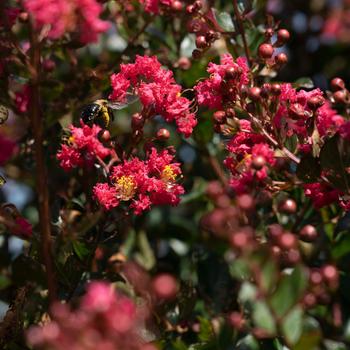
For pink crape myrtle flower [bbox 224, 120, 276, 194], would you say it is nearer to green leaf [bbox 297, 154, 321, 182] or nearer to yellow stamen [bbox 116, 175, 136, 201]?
green leaf [bbox 297, 154, 321, 182]

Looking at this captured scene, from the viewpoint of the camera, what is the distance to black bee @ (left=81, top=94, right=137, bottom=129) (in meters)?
1.90

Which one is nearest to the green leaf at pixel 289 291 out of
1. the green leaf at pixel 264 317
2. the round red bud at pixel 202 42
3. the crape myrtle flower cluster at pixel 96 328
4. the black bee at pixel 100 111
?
the green leaf at pixel 264 317

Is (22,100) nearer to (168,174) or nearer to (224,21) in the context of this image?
(168,174)

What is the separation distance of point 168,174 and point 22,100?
38 centimetres

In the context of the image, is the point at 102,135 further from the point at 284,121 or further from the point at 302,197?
the point at 302,197

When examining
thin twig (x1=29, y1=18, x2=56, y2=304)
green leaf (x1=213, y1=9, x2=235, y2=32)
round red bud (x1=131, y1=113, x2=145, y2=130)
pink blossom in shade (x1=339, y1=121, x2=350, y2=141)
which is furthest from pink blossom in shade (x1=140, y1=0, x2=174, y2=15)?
pink blossom in shade (x1=339, y1=121, x2=350, y2=141)

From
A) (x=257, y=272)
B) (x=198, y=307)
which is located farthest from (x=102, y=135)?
(x=257, y=272)

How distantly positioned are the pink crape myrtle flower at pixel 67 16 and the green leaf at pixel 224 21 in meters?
0.67

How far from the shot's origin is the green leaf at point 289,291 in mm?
1185

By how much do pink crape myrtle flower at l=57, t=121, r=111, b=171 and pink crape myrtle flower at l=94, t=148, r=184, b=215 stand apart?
0.19 feet

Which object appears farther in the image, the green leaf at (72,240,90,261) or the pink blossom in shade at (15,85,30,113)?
the green leaf at (72,240,90,261)

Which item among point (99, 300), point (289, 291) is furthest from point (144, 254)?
point (99, 300)

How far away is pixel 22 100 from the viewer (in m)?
1.72

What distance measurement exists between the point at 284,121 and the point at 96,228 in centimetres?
53
